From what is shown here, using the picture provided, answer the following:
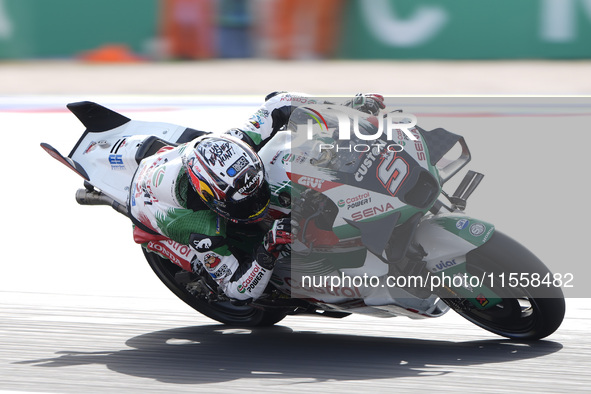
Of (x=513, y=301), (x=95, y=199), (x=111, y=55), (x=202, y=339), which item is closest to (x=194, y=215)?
(x=202, y=339)

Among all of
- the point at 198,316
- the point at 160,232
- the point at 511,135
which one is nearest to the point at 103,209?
the point at 198,316

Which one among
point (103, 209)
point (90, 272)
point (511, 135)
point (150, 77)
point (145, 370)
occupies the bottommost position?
point (145, 370)

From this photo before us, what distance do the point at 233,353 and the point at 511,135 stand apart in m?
5.25

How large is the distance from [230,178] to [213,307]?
4.24 feet

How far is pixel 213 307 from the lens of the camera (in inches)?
207

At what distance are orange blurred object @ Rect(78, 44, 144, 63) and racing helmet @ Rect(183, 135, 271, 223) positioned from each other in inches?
470

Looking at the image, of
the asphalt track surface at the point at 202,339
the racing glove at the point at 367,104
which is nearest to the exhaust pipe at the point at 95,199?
the asphalt track surface at the point at 202,339

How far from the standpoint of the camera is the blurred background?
1380cm

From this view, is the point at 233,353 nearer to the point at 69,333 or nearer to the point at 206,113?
the point at 69,333

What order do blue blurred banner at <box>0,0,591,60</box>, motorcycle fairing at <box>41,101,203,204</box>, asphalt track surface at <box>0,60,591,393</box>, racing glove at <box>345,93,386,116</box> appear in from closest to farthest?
asphalt track surface at <box>0,60,591,393</box>
racing glove at <box>345,93,386,116</box>
motorcycle fairing at <box>41,101,203,204</box>
blue blurred banner at <box>0,0,591,60</box>

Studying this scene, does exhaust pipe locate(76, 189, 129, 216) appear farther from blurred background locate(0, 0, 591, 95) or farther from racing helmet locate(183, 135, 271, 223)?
blurred background locate(0, 0, 591, 95)

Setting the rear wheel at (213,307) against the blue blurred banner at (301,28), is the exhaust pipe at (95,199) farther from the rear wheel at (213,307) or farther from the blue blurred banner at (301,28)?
the blue blurred banner at (301,28)

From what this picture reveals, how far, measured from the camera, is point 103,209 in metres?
7.80

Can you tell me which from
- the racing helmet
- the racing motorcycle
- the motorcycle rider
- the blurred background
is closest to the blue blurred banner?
the blurred background
